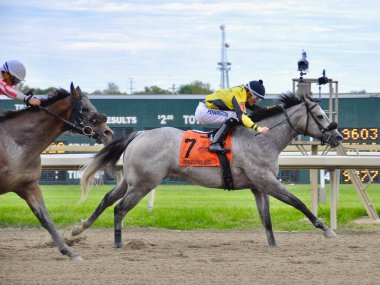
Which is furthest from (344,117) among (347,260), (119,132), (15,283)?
(15,283)

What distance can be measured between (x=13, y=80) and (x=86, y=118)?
0.92m

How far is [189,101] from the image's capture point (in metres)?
20.1

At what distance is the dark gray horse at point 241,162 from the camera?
A: 9.54 meters

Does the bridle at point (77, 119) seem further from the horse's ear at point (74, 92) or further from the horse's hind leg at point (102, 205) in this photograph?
the horse's hind leg at point (102, 205)

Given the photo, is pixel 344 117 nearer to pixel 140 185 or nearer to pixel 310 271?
pixel 140 185

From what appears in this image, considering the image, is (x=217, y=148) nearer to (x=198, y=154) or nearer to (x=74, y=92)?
(x=198, y=154)

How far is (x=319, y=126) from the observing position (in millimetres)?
9914

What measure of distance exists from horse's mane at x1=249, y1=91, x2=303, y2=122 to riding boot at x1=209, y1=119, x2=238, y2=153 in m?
0.42

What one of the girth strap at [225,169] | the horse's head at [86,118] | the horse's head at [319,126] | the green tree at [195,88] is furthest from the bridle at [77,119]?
the green tree at [195,88]

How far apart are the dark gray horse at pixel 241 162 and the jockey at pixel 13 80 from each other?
156 centimetres

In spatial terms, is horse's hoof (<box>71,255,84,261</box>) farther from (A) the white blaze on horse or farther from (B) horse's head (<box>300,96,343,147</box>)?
(B) horse's head (<box>300,96,343,147</box>)

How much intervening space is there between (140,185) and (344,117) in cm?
1042

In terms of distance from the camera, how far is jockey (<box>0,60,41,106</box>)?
334 inches

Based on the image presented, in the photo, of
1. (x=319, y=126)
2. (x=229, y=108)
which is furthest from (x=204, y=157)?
(x=319, y=126)
